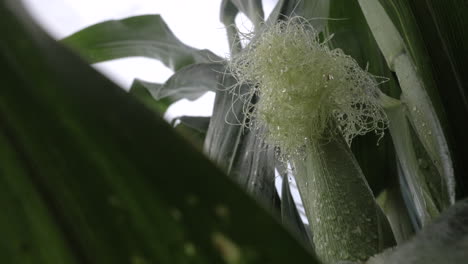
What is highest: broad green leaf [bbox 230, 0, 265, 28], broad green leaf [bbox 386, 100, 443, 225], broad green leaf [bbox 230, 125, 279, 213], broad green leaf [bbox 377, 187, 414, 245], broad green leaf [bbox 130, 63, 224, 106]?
broad green leaf [bbox 230, 0, 265, 28]

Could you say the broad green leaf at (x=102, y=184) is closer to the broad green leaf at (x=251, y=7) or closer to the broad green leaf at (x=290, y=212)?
the broad green leaf at (x=290, y=212)

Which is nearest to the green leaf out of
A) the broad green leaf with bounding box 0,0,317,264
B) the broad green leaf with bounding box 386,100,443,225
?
the broad green leaf with bounding box 386,100,443,225

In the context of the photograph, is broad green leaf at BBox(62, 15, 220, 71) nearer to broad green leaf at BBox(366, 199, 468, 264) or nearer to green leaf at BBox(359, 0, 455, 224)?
green leaf at BBox(359, 0, 455, 224)

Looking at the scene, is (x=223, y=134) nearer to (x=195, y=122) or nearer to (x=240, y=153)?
(x=240, y=153)

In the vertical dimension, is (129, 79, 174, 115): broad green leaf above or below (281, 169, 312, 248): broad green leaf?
above

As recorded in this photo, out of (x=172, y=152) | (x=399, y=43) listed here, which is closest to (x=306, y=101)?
(x=399, y=43)

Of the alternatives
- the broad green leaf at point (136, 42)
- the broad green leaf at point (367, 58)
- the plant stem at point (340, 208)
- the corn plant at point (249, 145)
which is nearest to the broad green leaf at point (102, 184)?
the corn plant at point (249, 145)
